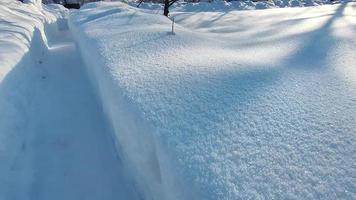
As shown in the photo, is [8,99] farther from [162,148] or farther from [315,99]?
[315,99]

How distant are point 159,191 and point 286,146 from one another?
2.52 ft

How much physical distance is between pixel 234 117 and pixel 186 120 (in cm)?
30

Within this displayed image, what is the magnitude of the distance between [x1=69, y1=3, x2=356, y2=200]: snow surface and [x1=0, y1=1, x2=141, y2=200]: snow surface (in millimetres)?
279

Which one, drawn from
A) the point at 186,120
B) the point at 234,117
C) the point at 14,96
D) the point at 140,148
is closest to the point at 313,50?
the point at 234,117

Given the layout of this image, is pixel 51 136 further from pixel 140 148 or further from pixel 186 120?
pixel 186 120

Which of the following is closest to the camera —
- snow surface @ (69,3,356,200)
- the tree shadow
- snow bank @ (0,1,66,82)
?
snow surface @ (69,3,356,200)

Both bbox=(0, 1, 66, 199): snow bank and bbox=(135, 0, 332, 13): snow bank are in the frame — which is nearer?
bbox=(0, 1, 66, 199): snow bank

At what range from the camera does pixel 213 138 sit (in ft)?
6.19

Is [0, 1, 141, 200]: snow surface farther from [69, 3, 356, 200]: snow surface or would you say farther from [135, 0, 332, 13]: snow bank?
[135, 0, 332, 13]: snow bank

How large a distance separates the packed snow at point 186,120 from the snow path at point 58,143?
0.01 m

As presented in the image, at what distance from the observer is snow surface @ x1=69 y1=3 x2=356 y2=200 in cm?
158

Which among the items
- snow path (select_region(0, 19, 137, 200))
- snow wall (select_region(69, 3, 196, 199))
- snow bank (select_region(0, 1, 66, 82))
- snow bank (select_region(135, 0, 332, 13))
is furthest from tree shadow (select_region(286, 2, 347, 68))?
snow bank (select_region(135, 0, 332, 13))

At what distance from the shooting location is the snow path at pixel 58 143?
8.07 feet

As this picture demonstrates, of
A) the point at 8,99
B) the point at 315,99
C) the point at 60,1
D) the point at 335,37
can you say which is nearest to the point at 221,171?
the point at 315,99
